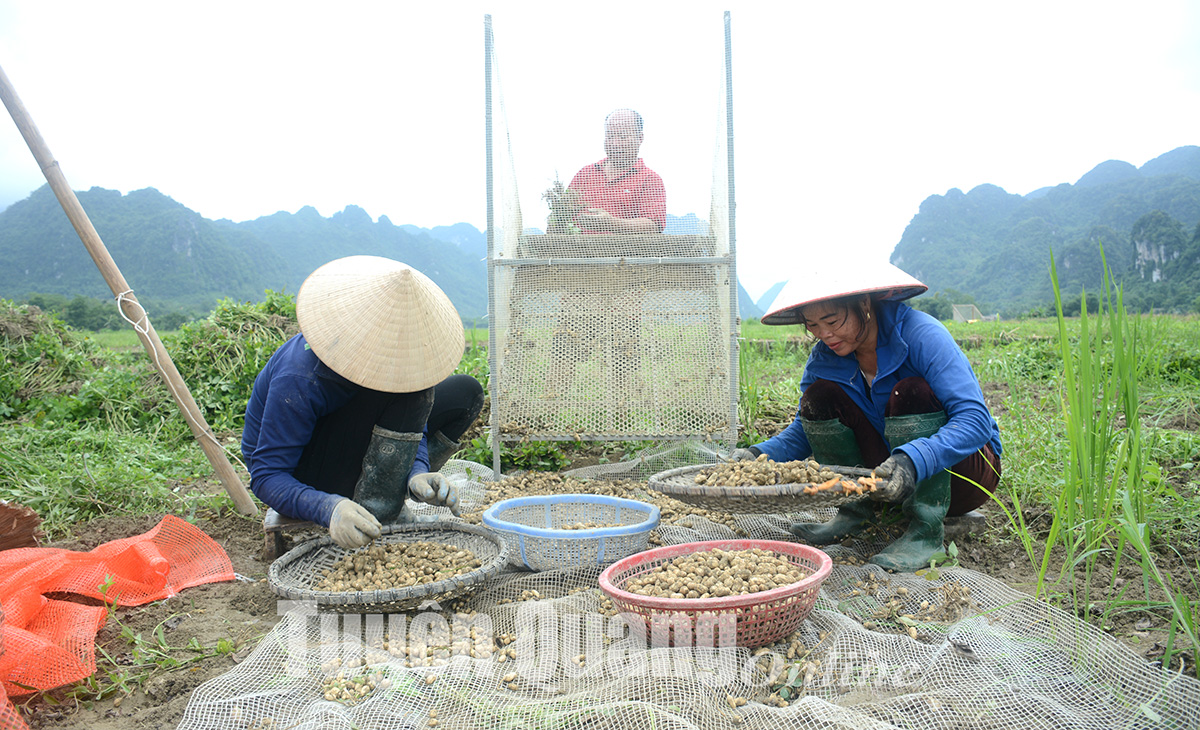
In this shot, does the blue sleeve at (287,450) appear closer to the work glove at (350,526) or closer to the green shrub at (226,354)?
the work glove at (350,526)

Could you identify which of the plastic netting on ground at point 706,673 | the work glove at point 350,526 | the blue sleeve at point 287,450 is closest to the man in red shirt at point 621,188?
the blue sleeve at point 287,450

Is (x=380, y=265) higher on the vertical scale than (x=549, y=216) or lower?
lower

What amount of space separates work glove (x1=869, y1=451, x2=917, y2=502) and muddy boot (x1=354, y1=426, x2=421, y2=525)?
1541mm

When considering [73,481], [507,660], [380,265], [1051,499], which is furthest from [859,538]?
[73,481]

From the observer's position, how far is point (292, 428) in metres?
2.28

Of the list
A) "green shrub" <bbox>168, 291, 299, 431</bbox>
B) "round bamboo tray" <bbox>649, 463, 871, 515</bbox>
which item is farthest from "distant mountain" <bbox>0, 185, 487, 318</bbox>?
"round bamboo tray" <bbox>649, 463, 871, 515</bbox>

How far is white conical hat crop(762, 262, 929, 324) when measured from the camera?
2311mm

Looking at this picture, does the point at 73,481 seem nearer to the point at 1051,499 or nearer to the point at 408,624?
the point at 408,624

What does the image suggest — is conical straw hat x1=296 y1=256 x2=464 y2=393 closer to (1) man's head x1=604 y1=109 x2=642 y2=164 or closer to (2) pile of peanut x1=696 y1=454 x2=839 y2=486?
(2) pile of peanut x1=696 y1=454 x2=839 y2=486

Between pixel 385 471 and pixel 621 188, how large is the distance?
219 centimetres

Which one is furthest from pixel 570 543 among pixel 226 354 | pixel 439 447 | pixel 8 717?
pixel 226 354

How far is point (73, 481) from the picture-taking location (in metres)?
3.38

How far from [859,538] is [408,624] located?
172 cm

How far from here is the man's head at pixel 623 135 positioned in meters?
3.85
